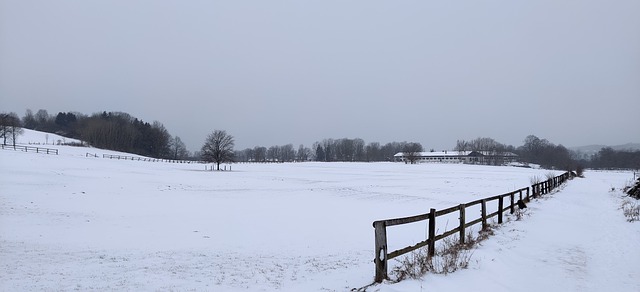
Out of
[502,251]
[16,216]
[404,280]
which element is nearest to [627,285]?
[502,251]

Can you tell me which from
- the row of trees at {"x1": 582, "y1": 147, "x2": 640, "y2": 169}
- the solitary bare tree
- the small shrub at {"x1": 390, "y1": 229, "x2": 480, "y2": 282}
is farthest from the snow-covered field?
the row of trees at {"x1": 582, "y1": 147, "x2": 640, "y2": 169}

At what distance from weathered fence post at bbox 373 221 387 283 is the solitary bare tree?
81.2m

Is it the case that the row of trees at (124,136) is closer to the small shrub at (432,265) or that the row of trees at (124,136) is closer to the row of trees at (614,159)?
the small shrub at (432,265)

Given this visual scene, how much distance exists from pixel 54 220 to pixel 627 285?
20149mm

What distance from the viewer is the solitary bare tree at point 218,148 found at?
8600cm

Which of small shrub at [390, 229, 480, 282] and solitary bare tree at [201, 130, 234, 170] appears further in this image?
solitary bare tree at [201, 130, 234, 170]

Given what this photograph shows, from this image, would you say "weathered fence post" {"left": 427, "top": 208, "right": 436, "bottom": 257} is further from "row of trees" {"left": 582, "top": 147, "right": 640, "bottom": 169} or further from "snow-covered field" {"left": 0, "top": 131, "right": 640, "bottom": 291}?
"row of trees" {"left": 582, "top": 147, "right": 640, "bottom": 169}

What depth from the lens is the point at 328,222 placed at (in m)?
19.5

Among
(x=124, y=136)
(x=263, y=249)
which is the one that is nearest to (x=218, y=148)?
(x=263, y=249)

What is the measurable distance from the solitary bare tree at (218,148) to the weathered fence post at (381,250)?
81.2 meters

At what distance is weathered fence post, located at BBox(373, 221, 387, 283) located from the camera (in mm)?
6688

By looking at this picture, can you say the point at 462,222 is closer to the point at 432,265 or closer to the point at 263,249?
the point at 432,265

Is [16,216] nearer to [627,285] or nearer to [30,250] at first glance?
[30,250]

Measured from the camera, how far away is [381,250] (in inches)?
272
